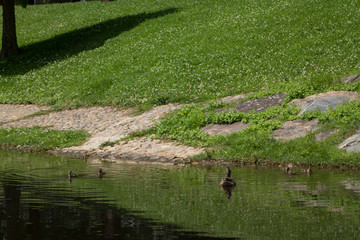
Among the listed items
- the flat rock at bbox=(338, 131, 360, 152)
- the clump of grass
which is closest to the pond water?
the flat rock at bbox=(338, 131, 360, 152)

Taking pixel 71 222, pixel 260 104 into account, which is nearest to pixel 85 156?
pixel 260 104

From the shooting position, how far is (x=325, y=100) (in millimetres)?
20422

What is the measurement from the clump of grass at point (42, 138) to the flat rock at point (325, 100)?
29.4 ft

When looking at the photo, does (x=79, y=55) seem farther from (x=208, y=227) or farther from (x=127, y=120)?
(x=208, y=227)

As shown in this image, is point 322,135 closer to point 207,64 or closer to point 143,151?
point 143,151

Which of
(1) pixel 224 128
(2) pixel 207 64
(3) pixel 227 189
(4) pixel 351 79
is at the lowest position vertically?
(3) pixel 227 189

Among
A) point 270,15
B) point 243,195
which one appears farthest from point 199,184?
point 270,15

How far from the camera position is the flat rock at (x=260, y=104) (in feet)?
72.0

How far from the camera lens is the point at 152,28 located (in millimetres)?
39062

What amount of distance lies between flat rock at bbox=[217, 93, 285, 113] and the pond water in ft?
18.3

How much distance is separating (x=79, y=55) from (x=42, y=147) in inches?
646

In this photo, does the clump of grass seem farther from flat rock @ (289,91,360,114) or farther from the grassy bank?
flat rock @ (289,91,360,114)

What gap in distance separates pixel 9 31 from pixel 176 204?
31579mm

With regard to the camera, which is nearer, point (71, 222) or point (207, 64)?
point (71, 222)
